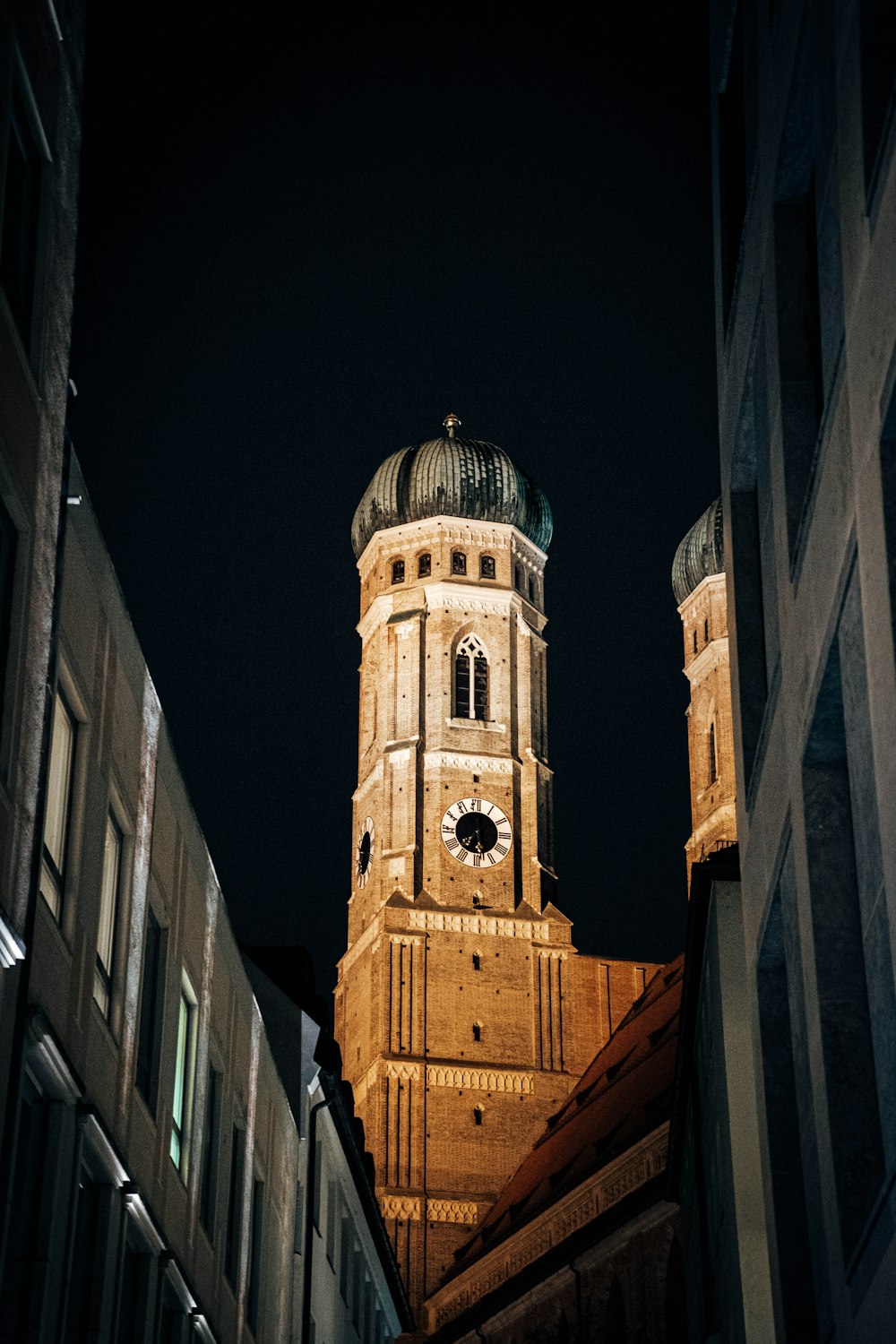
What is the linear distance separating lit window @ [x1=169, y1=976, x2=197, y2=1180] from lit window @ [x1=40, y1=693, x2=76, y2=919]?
437cm

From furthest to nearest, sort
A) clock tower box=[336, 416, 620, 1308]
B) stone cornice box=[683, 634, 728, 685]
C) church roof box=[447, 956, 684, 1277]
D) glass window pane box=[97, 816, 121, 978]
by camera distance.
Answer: stone cornice box=[683, 634, 728, 685], clock tower box=[336, 416, 620, 1308], church roof box=[447, 956, 684, 1277], glass window pane box=[97, 816, 121, 978]

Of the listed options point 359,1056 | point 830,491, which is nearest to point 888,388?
point 830,491

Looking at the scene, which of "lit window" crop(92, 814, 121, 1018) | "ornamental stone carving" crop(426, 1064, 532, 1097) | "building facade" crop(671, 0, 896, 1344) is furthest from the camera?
"ornamental stone carving" crop(426, 1064, 532, 1097)

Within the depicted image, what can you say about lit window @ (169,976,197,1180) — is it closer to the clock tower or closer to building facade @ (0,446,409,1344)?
building facade @ (0,446,409,1344)

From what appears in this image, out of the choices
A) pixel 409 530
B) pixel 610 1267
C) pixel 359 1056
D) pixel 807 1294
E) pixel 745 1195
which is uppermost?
pixel 409 530

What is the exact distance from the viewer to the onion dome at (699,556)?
290 feet

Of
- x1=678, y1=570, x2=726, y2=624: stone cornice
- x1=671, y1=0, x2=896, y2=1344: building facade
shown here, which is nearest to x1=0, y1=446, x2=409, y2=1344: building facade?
x1=671, y1=0, x2=896, y2=1344: building facade

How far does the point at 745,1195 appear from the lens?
20766mm

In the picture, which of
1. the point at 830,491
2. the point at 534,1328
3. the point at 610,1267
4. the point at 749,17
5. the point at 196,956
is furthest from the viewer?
the point at 534,1328

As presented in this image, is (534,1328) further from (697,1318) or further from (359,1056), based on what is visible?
(697,1318)

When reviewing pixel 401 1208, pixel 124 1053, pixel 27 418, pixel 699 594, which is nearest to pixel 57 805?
pixel 124 1053

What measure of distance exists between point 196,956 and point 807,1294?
21.3 ft

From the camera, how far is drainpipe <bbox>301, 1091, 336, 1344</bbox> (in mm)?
27125

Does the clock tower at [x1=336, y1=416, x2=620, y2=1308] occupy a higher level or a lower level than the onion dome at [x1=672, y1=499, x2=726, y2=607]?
lower
